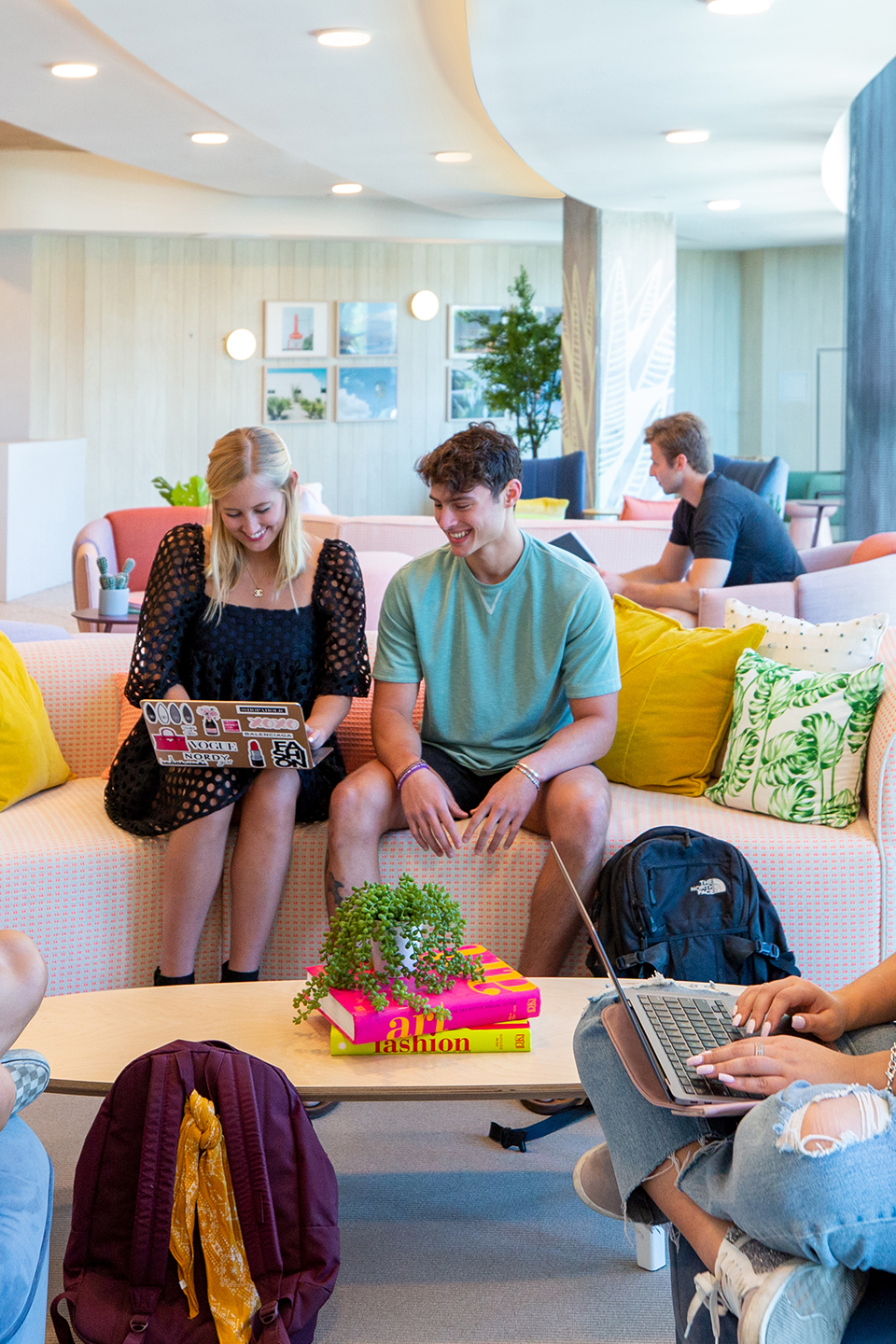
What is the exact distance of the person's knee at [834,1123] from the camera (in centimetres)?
127

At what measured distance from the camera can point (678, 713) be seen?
3002mm

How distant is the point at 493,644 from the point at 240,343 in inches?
367

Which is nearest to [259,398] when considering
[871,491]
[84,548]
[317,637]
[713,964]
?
[84,548]

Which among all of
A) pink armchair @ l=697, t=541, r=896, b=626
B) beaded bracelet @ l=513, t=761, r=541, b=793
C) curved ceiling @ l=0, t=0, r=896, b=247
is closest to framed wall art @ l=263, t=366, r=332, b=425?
curved ceiling @ l=0, t=0, r=896, b=247

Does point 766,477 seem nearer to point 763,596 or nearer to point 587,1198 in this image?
point 763,596

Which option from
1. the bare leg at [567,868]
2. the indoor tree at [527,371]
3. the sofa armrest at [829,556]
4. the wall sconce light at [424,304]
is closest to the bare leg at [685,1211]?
the bare leg at [567,868]

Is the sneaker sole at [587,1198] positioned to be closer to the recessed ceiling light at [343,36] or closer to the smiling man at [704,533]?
the smiling man at [704,533]

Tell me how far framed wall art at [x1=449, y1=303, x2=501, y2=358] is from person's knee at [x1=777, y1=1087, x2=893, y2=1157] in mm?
10994

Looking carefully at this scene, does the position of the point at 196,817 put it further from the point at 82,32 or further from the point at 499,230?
the point at 499,230

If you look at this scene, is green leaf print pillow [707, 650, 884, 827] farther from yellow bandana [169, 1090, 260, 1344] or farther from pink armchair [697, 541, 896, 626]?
yellow bandana [169, 1090, 260, 1344]

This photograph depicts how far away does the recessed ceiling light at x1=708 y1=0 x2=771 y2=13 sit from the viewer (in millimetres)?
4336

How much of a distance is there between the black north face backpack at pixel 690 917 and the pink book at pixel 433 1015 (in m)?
0.53

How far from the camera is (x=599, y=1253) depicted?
2.11m

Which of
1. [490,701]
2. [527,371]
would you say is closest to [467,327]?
[527,371]
